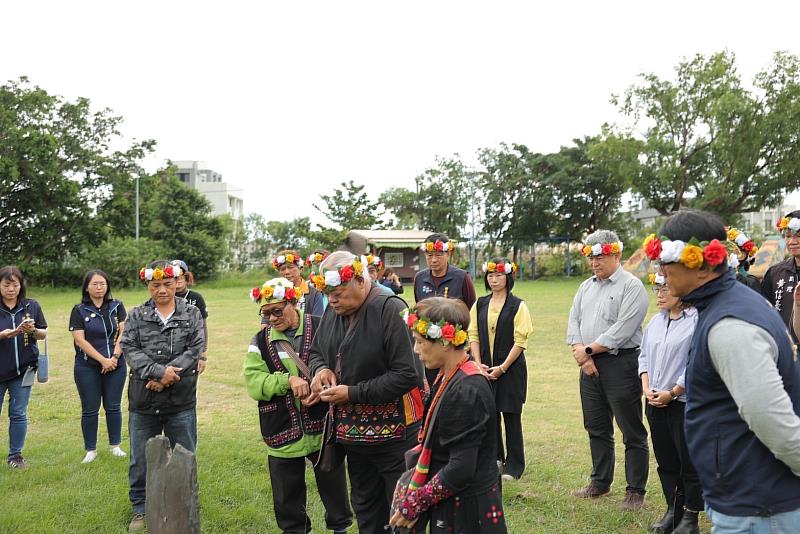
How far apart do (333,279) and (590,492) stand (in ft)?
11.1

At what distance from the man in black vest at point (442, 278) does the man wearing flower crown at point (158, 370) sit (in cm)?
251

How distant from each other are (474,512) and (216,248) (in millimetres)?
44981

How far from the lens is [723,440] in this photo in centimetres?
246

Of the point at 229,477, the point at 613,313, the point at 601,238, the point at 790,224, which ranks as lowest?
the point at 229,477

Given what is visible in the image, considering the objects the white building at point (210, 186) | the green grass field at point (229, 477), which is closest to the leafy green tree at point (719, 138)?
the green grass field at point (229, 477)

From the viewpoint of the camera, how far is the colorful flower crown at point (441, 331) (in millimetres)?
3213

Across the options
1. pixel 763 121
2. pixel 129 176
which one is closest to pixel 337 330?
pixel 763 121

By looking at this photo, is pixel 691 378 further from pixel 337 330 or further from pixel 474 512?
pixel 337 330

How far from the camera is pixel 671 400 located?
4.73 m

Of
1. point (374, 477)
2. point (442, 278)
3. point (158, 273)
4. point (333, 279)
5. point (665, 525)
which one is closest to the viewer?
point (333, 279)

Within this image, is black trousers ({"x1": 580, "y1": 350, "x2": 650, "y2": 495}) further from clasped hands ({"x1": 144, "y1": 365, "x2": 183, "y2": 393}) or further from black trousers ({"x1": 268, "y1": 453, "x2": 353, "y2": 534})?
clasped hands ({"x1": 144, "y1": 365, "x2": 183, "y2": 393})

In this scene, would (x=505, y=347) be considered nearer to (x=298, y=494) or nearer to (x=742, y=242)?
(x=742, y=242)

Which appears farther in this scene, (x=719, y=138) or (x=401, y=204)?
(x=401, y=204)

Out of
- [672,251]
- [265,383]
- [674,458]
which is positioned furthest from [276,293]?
[674,458]
